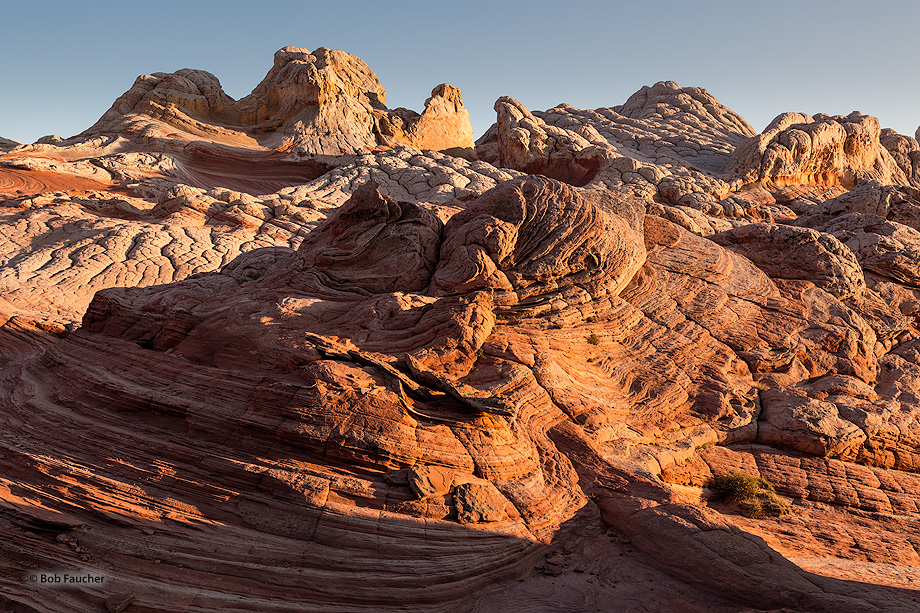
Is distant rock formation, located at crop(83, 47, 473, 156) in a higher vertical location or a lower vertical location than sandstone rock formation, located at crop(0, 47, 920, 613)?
higher

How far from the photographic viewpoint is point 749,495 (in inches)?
Answer: 349

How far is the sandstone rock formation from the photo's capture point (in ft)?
22.2

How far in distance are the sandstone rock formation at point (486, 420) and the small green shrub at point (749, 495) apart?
4.5 inches

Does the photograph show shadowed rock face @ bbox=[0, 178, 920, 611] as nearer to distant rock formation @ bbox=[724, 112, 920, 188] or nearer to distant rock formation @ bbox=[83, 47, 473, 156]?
distant rock formation @ bbox=[724, 112, 920, 188]

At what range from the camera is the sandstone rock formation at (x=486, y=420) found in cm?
677

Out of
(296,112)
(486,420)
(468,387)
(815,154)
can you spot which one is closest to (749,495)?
(486,420)

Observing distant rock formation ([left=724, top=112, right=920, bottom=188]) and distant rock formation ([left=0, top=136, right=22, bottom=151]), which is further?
distant rock formation ([left=724, top=112, right=920, bottom=188])

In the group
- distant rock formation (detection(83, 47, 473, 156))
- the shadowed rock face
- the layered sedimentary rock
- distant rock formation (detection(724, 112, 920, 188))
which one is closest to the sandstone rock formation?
the shadowed rock face

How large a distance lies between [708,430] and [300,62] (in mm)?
41767

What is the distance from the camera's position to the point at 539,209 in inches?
461

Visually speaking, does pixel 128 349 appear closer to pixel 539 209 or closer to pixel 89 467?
pixel 89 467

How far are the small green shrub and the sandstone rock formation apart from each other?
11 centimetres

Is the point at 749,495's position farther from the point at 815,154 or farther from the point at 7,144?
the point at 7,144

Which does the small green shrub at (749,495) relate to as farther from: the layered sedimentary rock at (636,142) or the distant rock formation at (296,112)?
the distant rock formation at (296,112)
